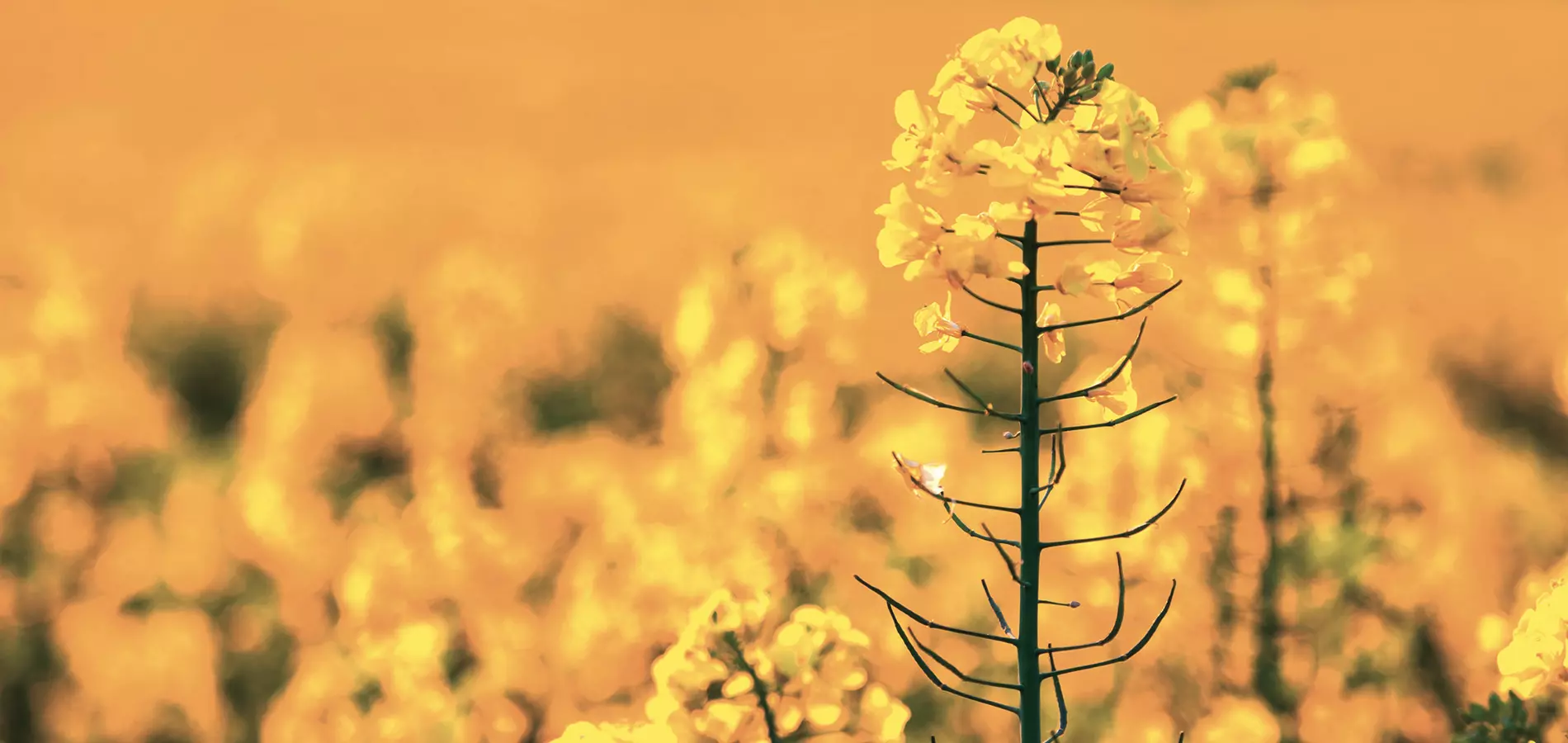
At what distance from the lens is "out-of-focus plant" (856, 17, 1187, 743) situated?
188 cm

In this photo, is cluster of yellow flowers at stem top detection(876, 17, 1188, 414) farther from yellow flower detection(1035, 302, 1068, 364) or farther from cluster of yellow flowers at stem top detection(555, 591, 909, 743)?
cluster of yellow flowers at stem top detection(555, 591, 909, 743)

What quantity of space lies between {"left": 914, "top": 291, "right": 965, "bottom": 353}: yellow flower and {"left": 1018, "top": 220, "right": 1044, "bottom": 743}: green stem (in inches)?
5.9

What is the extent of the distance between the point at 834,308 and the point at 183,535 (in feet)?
14.1

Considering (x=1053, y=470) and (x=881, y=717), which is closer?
(x=1053, y=470)

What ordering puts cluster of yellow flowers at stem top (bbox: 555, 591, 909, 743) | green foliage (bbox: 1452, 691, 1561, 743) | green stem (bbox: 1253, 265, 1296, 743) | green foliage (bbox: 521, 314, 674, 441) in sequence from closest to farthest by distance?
green foliage (bbox: 1452, 691, 1561, 743), cluster of yellow flowers at stem top (bbox: 555, 591, 909, 743), green stem (bbox: 1253, 265, 1296, 743), green foliage (bbox: 521, 314, 674, 441)

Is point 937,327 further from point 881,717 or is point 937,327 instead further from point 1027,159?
point 881,717

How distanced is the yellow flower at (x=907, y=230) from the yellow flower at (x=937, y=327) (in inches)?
4.7

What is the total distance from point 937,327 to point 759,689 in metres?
1.34

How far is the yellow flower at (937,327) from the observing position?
2.09 meters

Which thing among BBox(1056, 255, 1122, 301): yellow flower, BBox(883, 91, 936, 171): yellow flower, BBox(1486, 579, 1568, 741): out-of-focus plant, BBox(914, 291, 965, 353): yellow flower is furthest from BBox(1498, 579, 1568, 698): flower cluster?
BBox(883, 91, 936, 171): yellow flower

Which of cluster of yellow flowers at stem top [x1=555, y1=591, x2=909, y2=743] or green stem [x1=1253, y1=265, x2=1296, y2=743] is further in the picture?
green stem [x1=1253, y1=265, x2=1296, y2=743]

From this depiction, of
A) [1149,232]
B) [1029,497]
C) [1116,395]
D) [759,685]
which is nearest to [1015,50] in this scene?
[1149,232]

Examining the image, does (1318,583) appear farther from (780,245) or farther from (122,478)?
(122,478)

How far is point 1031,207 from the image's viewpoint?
1.87 metres
